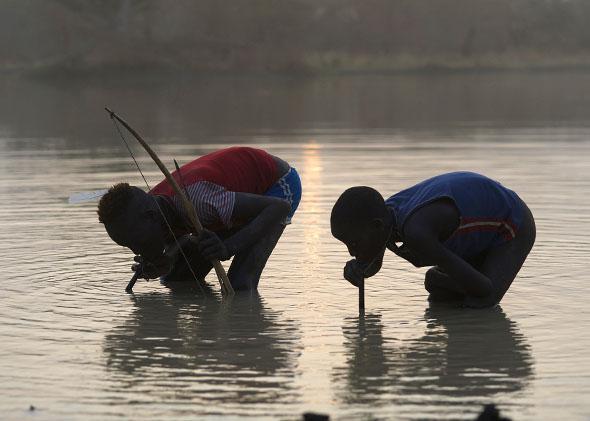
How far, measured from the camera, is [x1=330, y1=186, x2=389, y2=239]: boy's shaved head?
7.78 metres

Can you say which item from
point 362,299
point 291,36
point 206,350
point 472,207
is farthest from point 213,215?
point 291,36

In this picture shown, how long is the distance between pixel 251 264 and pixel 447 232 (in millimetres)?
1602

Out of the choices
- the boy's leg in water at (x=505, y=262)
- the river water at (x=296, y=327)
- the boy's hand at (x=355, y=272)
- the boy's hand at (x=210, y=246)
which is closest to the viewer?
the river water at (x=296, y=327)

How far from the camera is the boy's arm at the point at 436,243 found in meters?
7.88

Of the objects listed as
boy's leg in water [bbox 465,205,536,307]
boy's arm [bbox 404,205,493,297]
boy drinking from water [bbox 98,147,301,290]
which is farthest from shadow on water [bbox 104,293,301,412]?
boy's leg in water [bbox 465,205,536,307]

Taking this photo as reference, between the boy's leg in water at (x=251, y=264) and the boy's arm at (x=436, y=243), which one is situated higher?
the boy's arm at (x=436, y=243)

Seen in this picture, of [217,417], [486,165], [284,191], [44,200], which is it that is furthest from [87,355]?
[486,165]

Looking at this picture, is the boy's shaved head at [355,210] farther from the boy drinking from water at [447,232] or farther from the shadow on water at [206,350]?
the shadow on water at [206,350]

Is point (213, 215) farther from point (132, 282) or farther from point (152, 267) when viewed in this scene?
point (132, 282)

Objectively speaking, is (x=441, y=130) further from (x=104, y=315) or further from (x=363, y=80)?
(x=363, y=80)

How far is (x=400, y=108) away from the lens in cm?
3328

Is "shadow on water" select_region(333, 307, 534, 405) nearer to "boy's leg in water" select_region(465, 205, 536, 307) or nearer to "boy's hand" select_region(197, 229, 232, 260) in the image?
"boy's leg in water" select_region(465, 205, 536, 307)

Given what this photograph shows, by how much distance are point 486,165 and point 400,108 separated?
1571 cm

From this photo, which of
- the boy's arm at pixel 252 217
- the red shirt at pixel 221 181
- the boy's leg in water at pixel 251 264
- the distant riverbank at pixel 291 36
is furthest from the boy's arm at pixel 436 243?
the distant riverbank at pixel 291 36
